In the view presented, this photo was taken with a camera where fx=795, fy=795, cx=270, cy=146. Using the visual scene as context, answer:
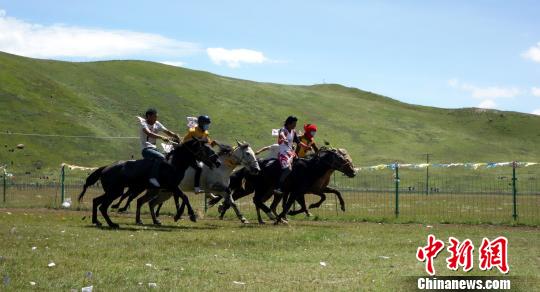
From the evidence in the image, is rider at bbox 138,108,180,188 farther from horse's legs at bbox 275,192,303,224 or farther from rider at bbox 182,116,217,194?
horse's legs at bbox 275,192,303,224

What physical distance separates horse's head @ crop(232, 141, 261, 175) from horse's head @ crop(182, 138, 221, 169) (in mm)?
1328

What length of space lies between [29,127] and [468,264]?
67.3 meters

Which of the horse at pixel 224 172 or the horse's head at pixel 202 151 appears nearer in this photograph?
the horse's head at pixel 202 151

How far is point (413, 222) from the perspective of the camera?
941 inches

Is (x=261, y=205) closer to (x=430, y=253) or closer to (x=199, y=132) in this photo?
(x=199, y=132)

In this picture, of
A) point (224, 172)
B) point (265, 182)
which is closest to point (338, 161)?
point (265, 182)

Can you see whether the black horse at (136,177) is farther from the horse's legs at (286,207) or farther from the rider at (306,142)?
the rider at (306,142)

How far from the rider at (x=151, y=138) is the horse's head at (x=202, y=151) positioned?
1.55ft

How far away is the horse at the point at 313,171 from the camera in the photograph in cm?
2216

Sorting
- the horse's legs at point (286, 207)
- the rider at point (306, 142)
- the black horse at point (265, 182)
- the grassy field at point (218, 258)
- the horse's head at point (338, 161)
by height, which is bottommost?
the grassy field at point (218, 258)

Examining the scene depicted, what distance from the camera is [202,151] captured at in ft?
64.8

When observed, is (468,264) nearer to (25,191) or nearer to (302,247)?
(302,247)

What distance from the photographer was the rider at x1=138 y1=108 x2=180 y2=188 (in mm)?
19031
